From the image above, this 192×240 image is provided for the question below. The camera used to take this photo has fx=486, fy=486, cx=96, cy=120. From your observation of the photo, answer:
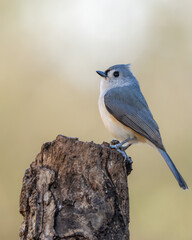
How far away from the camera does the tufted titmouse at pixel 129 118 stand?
6.15 m

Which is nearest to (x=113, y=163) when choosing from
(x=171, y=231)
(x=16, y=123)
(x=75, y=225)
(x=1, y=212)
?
(x=75, y=225)

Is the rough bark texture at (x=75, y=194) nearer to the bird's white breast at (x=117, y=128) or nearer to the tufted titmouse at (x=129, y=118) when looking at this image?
the tufted titmouse at (x=129, y=118)

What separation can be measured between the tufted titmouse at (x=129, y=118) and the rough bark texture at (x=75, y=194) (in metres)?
1.61

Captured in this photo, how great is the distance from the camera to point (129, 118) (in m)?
6.42

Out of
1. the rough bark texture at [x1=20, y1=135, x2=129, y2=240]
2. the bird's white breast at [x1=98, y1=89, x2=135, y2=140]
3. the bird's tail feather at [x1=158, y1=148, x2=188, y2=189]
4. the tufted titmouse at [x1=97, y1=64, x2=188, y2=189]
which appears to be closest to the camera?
the rough bark texture at [x1=20, y1=135, x2=129, y2=240]

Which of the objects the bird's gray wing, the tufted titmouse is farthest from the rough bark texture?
the bird's gray wing

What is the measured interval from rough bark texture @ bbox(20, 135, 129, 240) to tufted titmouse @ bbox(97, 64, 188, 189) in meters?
1.61

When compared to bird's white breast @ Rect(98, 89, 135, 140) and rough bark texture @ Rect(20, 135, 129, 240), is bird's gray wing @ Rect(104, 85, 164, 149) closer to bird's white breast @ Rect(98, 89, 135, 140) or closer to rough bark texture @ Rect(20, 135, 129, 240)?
bird's white breast @ Rect(98, 89, 135, 140)

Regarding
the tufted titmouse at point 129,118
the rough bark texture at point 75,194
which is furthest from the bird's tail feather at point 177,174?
the rough bark texture at point 75,194

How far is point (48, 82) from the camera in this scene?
10.1 meters

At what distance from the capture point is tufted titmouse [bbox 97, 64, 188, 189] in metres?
6.15

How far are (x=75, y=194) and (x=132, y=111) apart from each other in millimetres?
2660

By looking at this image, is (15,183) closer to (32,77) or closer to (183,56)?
(32,77)

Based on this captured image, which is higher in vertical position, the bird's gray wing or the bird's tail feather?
the bird's gray wing
